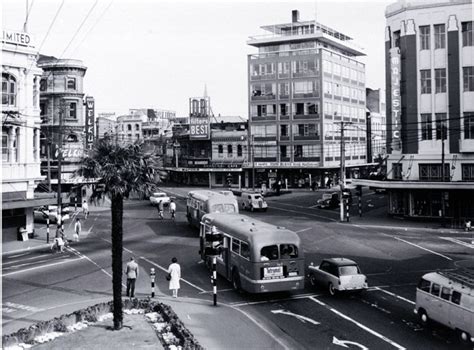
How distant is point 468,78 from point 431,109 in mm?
4071

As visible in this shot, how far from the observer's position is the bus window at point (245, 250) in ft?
73.6

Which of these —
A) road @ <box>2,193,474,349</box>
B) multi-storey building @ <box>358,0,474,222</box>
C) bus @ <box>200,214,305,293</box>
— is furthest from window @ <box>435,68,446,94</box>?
bus @ <box>200,214,305,293</box>

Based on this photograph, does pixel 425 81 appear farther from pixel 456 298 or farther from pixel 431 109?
pixel 456 298

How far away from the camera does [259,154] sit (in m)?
87.7

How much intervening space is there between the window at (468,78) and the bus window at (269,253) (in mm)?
34081

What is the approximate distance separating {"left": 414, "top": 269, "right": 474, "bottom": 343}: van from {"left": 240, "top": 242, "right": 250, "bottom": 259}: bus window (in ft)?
22.4

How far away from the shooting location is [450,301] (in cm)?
1745

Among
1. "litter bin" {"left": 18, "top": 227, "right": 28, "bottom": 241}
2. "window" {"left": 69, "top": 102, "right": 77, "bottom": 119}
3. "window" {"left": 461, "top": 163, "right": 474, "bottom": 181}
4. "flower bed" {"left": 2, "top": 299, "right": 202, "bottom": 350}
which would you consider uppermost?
"window" {"left": 69, "top": 102, "right": 77, "bottom": 119}

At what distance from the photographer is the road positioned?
1830cm

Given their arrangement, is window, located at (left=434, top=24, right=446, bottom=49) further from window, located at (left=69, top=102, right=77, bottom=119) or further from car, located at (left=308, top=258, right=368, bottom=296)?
window, located at (left=69, top=102, right=77, bottom=119)

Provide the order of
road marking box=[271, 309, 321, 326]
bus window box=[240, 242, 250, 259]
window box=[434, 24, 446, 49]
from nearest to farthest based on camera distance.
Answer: road marking box=[271, 309, 321, 326] → bus window box=[240, 242, 250, 259] → window box=[434, 24, 446, 49]

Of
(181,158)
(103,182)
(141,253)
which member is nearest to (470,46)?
(141,253)

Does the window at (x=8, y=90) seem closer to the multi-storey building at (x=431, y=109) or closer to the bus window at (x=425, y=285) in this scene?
the bus window at (x=425, y=285)

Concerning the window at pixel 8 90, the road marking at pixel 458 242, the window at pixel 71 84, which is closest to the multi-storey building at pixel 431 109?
the road marking at pixel 458 242
